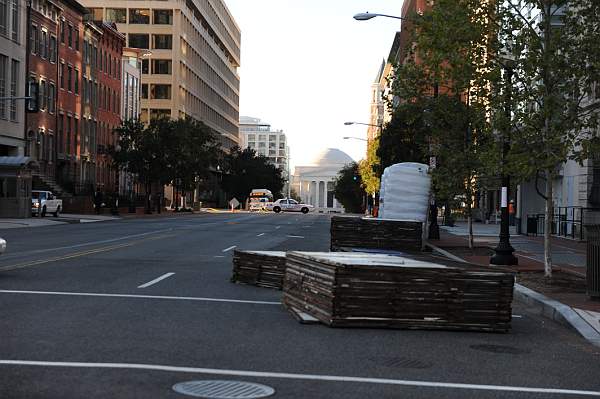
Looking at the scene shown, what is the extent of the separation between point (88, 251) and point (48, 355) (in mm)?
14252

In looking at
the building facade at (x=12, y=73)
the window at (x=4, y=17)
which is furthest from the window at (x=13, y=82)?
the window at (x=4, y=17)

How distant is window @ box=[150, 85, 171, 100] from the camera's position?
4355 inches

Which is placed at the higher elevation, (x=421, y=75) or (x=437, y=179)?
(x=421, y=75)

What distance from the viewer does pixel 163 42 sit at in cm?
11106

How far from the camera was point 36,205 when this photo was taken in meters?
50.6

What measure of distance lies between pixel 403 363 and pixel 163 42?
351 ft

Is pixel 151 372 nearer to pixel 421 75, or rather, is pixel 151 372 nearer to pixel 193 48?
pixel 421 75

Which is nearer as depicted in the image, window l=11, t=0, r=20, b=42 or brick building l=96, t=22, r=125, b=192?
window l=11, t=0, r=20, b=42

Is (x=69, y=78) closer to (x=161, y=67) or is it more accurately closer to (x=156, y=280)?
(x=161, y=67)

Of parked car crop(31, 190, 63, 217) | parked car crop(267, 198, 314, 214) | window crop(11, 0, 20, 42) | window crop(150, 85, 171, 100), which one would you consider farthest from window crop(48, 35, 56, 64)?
window crop(150, 85, 171, 100)

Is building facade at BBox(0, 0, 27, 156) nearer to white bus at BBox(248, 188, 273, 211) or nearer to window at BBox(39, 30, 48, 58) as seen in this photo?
window at BBox(39, 30, 48, 58)

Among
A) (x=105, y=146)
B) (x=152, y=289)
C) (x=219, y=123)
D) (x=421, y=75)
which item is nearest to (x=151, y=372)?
(x=152, y=289)

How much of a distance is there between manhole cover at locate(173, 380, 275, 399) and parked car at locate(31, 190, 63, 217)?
150ft

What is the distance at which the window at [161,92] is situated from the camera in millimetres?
110625
